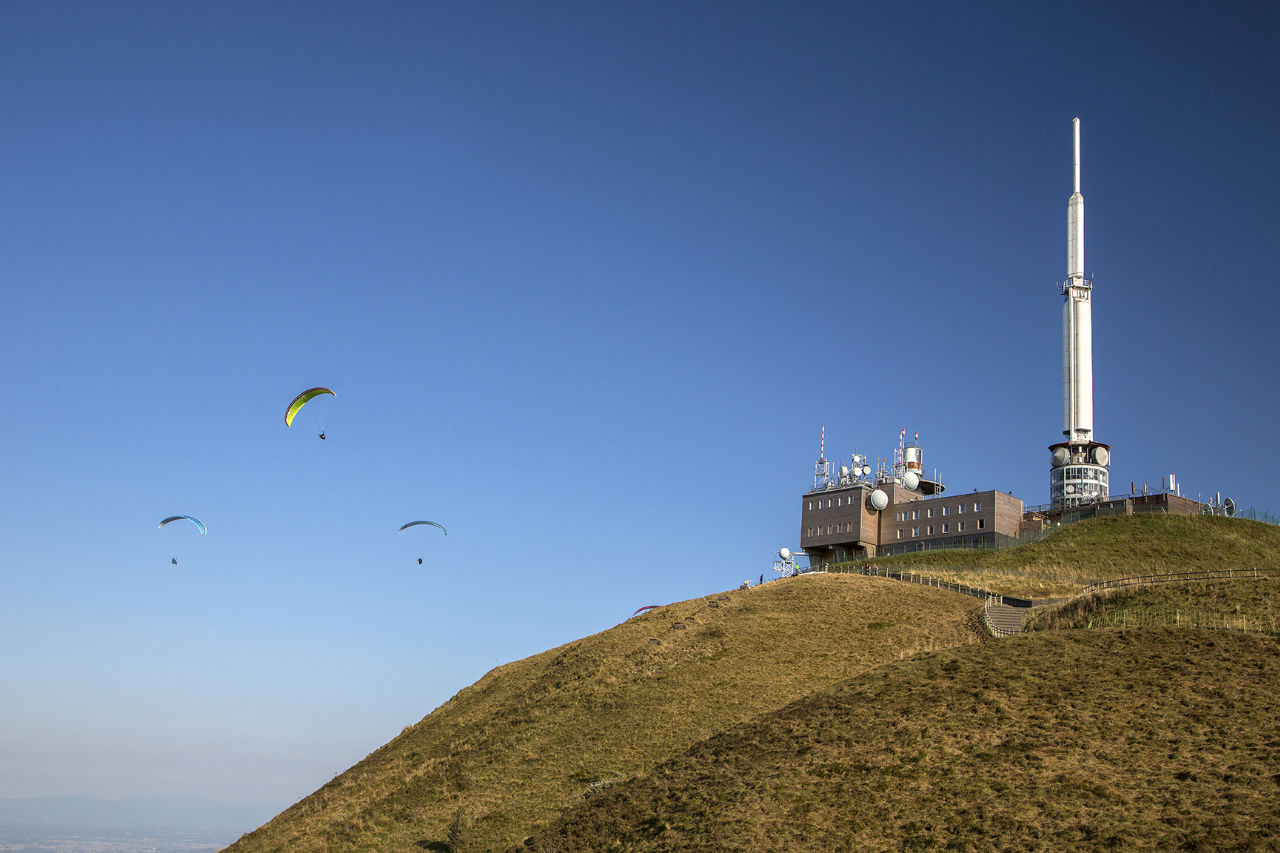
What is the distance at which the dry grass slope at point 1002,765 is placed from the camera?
26.8 metres

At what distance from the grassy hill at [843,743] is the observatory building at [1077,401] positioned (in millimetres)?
43590

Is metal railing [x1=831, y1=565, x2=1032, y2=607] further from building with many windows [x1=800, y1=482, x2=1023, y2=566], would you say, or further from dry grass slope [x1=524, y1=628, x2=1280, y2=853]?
dry grass slope [x1=524, y1=628, x2=1280, y2=853]

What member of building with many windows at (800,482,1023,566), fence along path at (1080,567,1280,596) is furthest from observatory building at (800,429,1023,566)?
fence along path at (1080,567,1280,596)

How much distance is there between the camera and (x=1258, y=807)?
25875 mm

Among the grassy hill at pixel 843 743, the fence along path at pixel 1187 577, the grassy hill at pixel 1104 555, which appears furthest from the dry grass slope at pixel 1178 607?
the grassy hill at pixel 1104 555

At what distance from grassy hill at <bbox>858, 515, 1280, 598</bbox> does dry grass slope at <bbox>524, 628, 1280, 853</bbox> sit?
3231 centimetres

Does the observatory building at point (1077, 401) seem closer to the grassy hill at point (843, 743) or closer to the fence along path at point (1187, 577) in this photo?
the fence along path at point (1187, 577)

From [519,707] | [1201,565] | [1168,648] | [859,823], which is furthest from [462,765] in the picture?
[1201,565]

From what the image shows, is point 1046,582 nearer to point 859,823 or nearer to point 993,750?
point 993,750

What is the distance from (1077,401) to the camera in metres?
102

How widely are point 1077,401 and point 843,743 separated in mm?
75949

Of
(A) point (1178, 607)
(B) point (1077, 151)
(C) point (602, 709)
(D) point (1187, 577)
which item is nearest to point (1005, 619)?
(A) point (1178, 607)

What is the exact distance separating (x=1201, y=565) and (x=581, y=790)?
184 ft

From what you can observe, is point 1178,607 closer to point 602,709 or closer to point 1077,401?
point 602,709
